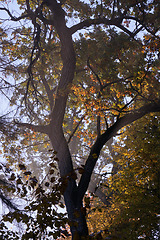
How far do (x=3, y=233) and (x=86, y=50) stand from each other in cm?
758

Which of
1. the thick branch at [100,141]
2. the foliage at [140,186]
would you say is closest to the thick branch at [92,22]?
the thick branch at [100,141]

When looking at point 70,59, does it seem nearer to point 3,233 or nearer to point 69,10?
point 69,10

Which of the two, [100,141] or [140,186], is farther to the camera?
[140,186]

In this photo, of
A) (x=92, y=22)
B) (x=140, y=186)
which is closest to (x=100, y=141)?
(x=140, y=186)

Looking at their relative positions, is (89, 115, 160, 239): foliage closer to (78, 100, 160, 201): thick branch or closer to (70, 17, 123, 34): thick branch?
(78, 100, 160, 201): thick branch

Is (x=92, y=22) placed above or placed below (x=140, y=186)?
above

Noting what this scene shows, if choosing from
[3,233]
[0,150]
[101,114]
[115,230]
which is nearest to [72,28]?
[101,114]

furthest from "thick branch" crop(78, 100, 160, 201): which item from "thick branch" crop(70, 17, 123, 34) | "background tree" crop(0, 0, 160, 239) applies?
"thick branch" crop(70, 17, 123, 34)

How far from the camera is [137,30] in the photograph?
9711mm

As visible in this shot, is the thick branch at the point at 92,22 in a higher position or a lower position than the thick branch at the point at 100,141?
higher

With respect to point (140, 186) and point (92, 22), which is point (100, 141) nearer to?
point (140, 186)

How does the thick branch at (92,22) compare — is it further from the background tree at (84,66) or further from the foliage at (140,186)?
the foliage at (140,186)

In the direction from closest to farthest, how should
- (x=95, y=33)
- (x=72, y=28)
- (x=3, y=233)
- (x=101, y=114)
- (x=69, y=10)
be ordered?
(x=3, y=233), (x=101, y=114), (x=72, y=28), (x=95, y=33), (x=69, y=10)

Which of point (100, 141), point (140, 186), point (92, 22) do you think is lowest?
point (140, 186)
